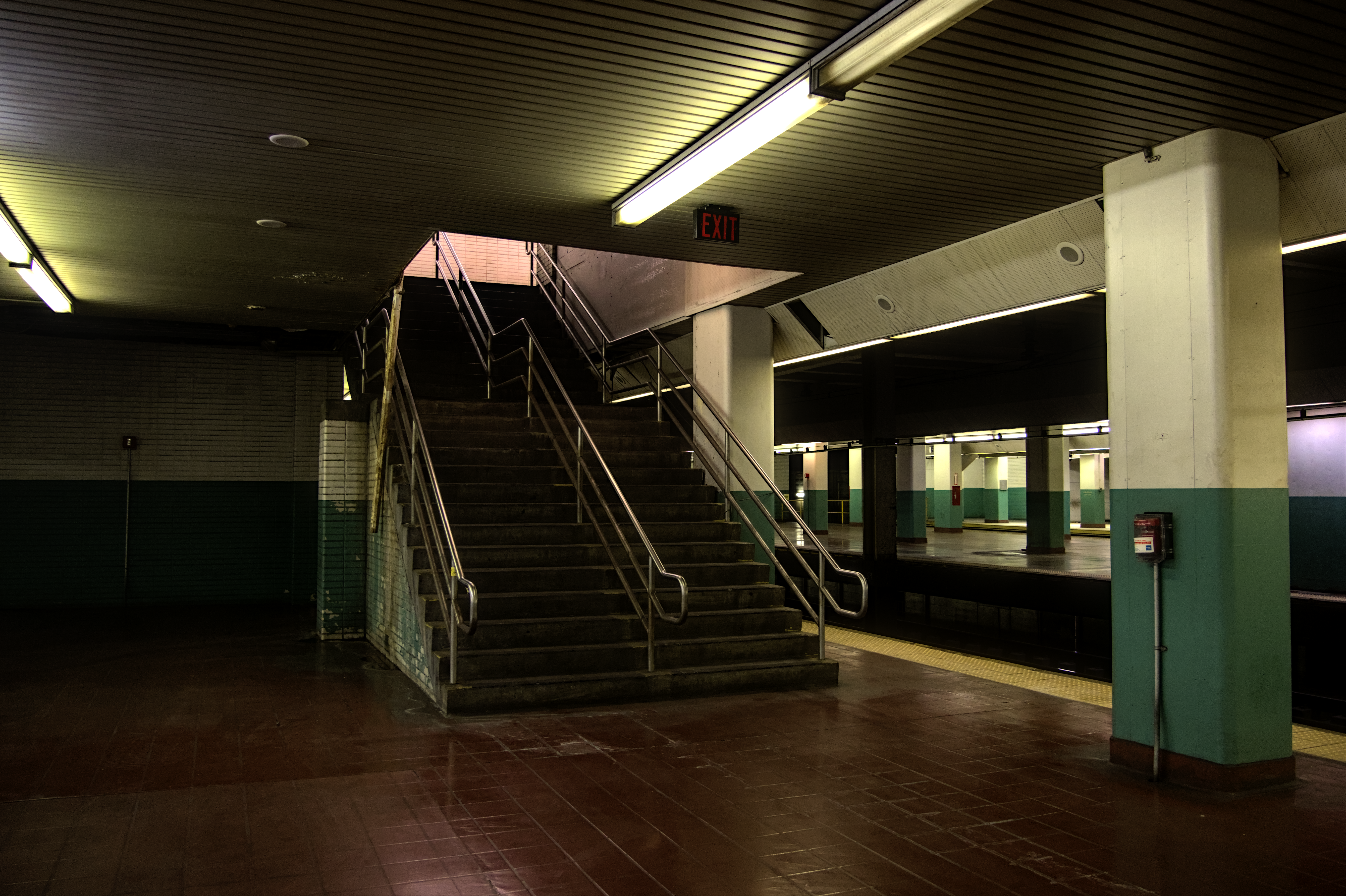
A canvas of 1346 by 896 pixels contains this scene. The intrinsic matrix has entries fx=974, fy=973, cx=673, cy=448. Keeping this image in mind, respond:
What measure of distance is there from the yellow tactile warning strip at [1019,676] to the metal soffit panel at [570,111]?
136 inches

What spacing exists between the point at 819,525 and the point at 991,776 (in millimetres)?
22418

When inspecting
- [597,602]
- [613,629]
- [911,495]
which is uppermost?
[911,495]

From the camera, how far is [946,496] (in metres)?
30.5

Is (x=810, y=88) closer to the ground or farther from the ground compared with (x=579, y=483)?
farther from the ground

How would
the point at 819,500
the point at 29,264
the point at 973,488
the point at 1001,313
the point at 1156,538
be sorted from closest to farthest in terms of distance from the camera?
the point at 1156,538 < the point at 1001,313 < the point at 29,264 < the point at 819,500 < the point at 973,488

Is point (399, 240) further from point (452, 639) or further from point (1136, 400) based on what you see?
point (1136, 400)

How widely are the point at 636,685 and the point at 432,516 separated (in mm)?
1986

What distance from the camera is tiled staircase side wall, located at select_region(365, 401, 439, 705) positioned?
6.98 metres

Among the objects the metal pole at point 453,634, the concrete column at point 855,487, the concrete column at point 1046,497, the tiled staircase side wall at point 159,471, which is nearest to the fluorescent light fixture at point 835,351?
the metal pole at point 453,634

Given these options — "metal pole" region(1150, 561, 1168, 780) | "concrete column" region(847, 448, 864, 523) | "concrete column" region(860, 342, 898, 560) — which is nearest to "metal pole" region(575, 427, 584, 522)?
"metal pole" region(1150, 561, 1168, 780)

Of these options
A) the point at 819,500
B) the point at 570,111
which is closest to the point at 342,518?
the point at 570,111

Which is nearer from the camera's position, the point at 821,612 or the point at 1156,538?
the point at 1156,538

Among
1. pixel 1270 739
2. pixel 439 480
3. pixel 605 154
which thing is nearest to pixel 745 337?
pixel 439 480

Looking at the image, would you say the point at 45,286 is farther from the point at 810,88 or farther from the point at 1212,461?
the point at 1212,461
